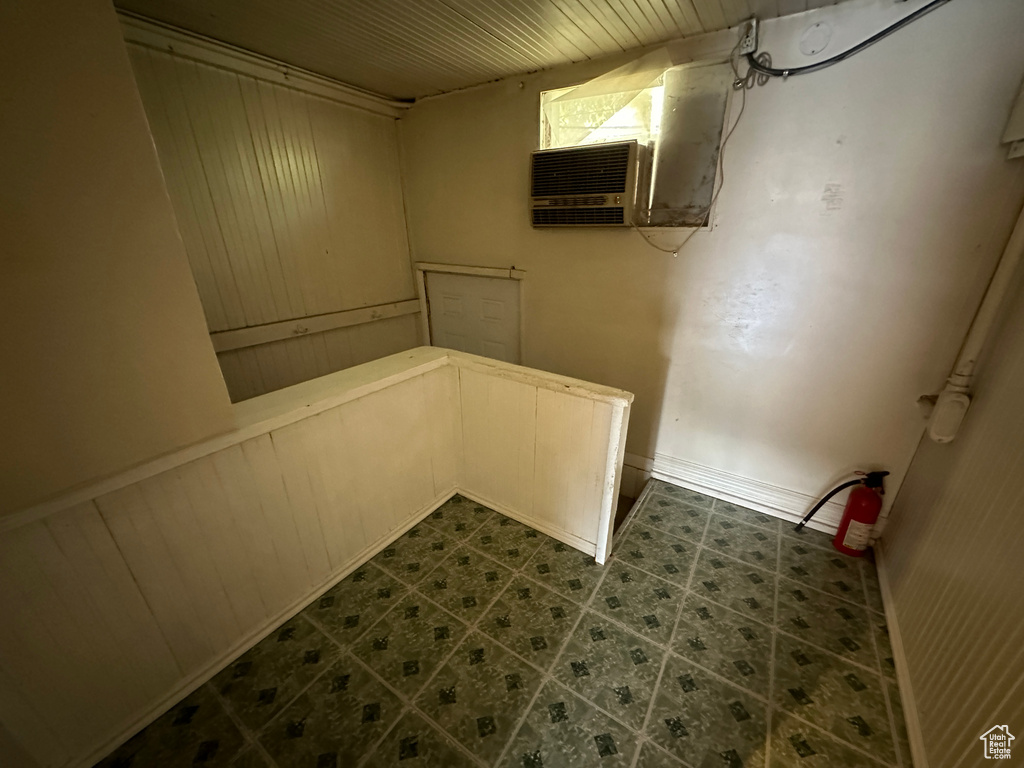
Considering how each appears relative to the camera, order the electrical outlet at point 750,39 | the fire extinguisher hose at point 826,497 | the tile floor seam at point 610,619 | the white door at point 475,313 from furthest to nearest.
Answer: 1. the white door at point 475,313
2. the fire extinguisher hose at point 826,497
3. the electrical outlet at point 750,39
4. the tile floor seam at point 610,619

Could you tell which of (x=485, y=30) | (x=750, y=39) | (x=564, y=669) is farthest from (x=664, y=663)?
(x=485, y=30)

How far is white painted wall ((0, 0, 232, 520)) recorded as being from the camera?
2.58 feet

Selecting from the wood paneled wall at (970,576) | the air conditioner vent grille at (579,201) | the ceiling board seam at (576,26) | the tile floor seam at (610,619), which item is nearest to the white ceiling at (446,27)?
the ceiling board seam at (576,26)

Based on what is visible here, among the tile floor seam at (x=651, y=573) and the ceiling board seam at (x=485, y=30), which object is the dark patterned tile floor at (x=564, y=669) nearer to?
the tile floor seam at (x=651, y=573)

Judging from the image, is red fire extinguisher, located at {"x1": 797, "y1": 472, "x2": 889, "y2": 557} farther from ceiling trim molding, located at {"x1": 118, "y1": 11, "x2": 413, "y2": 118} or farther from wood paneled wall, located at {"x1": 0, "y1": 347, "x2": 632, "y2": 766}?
ceiling trim molding, located at {"x1": 118, "y1": 11, "x2": 413, "y2": 118}

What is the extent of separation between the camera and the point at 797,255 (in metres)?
1.72

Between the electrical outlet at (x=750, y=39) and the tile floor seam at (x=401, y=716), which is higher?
the electrical outlet at (x=750, y=39)

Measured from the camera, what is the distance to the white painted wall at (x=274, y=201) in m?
1.82

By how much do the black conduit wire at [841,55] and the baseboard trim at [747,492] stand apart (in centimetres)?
196

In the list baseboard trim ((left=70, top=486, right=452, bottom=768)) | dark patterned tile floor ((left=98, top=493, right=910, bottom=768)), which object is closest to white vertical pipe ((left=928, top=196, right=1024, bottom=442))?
dark patterned tile floor ((left=98, top=493, right=910, bottom=768))

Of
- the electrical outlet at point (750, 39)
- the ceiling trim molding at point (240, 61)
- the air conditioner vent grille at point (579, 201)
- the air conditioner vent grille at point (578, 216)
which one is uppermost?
the ceiling trim molding at point (240, 61)

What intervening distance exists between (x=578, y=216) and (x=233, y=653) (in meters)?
2.54

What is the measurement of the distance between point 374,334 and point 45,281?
2.10m

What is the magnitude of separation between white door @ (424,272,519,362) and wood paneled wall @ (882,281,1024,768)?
2214 millimetres
